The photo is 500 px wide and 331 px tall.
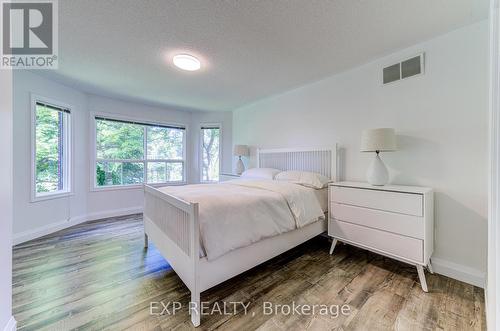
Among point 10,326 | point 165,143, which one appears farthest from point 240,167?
point 10,326

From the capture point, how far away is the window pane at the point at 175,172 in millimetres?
4945

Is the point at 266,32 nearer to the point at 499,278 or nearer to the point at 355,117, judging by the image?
the point at 355,117

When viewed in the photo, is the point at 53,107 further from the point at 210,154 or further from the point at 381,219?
the point at 381,219

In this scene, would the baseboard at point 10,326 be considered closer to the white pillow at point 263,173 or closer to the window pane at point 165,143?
the white pillow at point 263,173

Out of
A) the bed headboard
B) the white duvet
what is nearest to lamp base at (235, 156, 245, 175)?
the bed headboard

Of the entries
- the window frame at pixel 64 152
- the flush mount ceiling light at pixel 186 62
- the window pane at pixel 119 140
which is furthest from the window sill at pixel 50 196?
the flush mount ceiling light at pixel 186 62

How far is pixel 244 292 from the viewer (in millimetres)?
1748

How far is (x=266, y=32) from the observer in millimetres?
1941

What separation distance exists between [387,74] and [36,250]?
4689 mm

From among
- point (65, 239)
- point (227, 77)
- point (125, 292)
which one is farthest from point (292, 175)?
point (65, 239)

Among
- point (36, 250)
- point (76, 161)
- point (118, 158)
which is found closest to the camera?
point (36, 250)

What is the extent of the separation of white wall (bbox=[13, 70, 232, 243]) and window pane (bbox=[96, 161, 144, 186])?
17 centimetres

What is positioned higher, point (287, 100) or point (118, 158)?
point (287, 100)

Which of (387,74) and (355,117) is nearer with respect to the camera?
(387,74)
